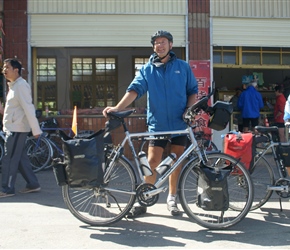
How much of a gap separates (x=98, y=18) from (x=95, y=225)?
5.58 metres

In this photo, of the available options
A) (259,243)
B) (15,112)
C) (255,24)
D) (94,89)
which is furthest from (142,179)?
(94,89)

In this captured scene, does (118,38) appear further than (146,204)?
Yes

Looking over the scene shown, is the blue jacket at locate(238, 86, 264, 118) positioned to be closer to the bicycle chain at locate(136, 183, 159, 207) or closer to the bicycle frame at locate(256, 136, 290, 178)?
the bicycle frame at locate(256, 136, 290, 178)

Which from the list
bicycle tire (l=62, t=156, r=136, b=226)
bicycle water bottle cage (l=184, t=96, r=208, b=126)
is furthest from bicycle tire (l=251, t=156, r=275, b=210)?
bicycle tire (l=62, t=156, r=136, b=226)

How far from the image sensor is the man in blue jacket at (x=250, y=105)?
9.99 meters

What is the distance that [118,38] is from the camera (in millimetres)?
8938

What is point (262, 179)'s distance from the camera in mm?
5102

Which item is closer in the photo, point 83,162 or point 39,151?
point 83,162

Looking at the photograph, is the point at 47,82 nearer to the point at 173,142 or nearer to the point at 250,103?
the point at 250,103

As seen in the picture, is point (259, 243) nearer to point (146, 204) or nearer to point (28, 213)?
point (146, 204)

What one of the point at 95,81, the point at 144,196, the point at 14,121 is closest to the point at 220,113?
the point at 144,196

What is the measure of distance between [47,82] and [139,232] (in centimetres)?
900

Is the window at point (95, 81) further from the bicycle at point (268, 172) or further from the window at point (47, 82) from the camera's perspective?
the bicycle at point (268, 172)

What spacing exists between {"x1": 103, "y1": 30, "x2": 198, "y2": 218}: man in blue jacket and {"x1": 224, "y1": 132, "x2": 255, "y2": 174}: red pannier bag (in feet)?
1.87
